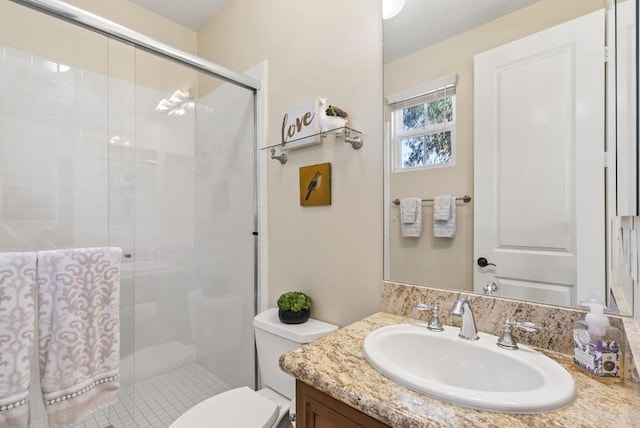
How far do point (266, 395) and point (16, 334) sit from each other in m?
0.92

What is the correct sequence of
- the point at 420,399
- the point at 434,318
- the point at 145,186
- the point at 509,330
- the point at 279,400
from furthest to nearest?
the point at 145,186, the point at 279,400, the point at 434,318, the point at 509,330, the point at 420,399

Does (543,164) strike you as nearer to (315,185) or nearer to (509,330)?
(509,330)

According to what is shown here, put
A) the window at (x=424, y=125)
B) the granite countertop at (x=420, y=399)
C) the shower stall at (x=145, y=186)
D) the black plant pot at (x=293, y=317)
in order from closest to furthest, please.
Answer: the granite countertop at (x=420, y=399) < the window at (x=424, y=125) < the black plant pot at (x=293, y=317) < the shower stall at (x=145, y=186)

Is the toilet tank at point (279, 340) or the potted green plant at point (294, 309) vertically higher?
the potted green plant at point (294, 309)

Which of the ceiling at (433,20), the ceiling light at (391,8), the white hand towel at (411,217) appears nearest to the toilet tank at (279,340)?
the white hand towel at (411,217)

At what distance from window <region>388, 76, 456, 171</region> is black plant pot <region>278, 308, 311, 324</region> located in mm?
746

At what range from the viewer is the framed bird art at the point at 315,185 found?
1379 mm

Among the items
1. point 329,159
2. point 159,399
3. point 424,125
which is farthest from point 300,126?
point 159,399

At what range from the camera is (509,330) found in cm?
84

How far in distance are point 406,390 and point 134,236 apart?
1.85m

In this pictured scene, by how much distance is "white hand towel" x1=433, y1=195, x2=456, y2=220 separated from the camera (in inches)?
41.5

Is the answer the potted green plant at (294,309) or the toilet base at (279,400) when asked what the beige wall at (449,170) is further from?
the toilet base at (279,400)

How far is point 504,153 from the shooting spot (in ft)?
3.13

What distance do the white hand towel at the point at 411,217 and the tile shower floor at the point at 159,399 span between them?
1593mm
